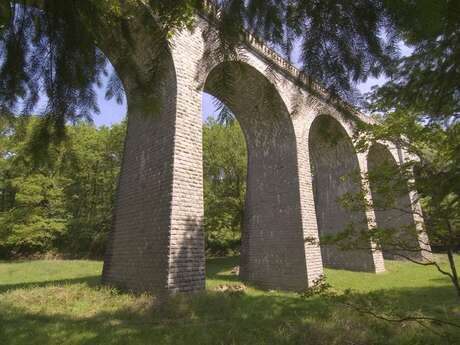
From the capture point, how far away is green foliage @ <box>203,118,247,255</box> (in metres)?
19.4

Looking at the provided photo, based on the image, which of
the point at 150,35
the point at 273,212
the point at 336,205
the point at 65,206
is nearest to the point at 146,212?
the point at 273,212

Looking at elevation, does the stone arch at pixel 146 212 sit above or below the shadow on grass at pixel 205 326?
above

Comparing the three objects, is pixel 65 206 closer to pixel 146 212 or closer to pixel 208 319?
pixel 146 212

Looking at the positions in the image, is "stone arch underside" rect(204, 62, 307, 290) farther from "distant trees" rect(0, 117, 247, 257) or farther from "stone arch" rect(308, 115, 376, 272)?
"distant trees" rect(0, 117, 247, 257)

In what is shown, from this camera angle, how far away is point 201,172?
7812mm

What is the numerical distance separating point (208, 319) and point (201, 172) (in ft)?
11.3

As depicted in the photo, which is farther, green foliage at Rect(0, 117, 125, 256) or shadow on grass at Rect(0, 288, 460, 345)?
green foliage at Rect(0, 117, 125, 256)

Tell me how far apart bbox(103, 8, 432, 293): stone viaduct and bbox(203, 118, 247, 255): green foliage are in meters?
6.27

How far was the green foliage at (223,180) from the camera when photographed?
19.4 meters

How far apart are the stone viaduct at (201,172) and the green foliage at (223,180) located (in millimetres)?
6274

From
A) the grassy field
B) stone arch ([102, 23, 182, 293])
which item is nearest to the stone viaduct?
stone arch ([102, 23, 182, 293])

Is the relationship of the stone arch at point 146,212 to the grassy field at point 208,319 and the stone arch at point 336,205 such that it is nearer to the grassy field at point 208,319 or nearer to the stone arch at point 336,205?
the grassy field at point 208,319

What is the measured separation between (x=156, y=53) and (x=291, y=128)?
1003cm

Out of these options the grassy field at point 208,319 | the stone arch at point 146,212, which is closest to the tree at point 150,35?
the grassy field at point 208,319
